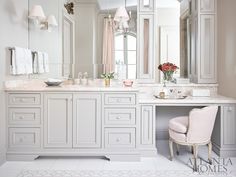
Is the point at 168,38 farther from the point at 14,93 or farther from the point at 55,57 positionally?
the point at 14,93

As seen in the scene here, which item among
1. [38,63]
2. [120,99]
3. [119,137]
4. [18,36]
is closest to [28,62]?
[38,63]

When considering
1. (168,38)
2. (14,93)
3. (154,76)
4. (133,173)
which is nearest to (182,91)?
(154,76)

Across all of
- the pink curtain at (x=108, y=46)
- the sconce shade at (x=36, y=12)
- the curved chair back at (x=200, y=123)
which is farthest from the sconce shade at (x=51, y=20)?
the curved chair back at (x=200, y=123)

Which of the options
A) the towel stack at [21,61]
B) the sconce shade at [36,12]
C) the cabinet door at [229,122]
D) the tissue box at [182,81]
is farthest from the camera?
the tissue box at [182,81]

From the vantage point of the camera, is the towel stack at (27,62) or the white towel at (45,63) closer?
the towel stack at (27,62)

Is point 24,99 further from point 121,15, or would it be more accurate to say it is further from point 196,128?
point 196,128

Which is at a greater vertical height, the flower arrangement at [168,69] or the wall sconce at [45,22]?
the wall sconce at [45,22]

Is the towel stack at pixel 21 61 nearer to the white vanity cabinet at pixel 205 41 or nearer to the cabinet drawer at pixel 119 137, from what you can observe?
the cabinet drawer at pixel 119 137

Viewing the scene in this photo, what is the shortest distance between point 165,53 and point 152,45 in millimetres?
243

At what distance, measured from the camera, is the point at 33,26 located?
4273 mm

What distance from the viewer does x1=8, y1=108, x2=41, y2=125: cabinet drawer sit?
362cm

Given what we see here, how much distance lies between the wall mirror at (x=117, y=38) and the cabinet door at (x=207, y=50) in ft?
0.88

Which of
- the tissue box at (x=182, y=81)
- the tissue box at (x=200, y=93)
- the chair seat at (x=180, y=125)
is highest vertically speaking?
the tissue box at (x=182, y=81)

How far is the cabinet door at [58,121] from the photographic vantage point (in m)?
3.64
